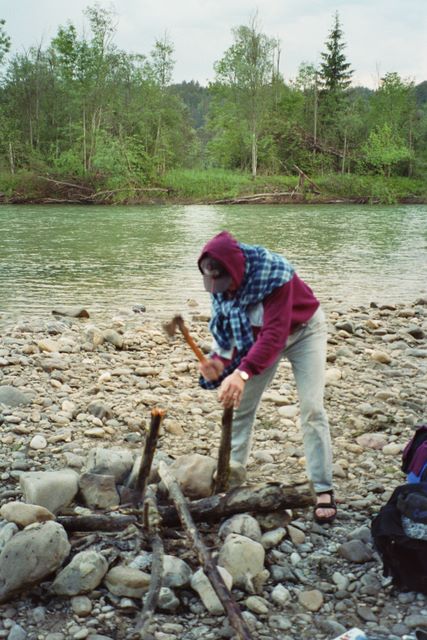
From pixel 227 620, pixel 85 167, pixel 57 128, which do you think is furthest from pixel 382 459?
pixel 57 128

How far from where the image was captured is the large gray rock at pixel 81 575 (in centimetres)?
267

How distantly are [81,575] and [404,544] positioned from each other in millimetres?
1445

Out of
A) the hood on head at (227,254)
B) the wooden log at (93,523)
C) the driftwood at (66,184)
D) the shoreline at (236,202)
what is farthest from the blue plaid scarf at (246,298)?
the driftwood at (66,184)

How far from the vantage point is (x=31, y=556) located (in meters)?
2.69

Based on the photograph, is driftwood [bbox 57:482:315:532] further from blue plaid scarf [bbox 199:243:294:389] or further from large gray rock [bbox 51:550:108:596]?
blue plaid scarf [bbox 199:243:294:389]

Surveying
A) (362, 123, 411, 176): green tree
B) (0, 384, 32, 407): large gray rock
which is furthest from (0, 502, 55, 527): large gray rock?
(362, 123, 411, 176): green tree

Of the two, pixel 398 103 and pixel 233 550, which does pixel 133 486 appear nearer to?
pixel 233 550

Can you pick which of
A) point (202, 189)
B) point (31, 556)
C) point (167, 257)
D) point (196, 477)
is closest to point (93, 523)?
point (31, 556)

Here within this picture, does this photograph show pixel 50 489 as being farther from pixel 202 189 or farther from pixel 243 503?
pixel 202 189

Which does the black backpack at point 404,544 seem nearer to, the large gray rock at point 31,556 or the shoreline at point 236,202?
the large gray rock at point 31,556

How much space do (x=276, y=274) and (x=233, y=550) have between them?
4.27ft

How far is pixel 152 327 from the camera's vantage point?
8.31m

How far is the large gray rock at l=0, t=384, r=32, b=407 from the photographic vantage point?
5035 millimetres

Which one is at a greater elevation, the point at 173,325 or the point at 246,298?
the point at 246,298
